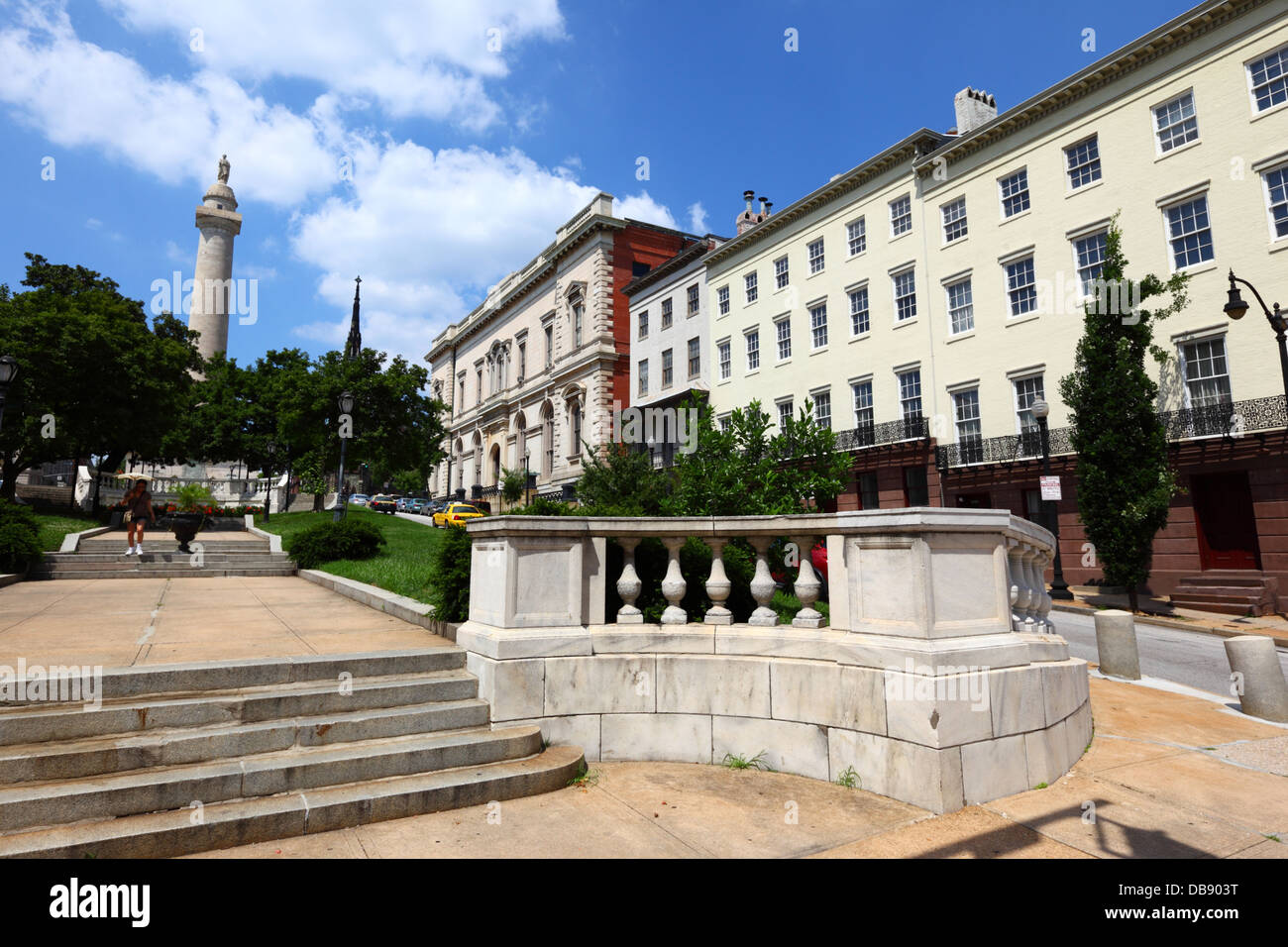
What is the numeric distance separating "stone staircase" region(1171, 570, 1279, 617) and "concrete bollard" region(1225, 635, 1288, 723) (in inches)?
532

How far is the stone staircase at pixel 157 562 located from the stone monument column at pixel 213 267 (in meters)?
47.7

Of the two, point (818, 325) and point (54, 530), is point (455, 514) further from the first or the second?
point (818, 325)

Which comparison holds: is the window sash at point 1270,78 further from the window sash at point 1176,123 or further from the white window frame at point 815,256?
the white window frame at point 815,256

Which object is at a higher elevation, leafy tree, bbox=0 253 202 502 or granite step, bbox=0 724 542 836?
leafy tree, bbox=0 253 202 502

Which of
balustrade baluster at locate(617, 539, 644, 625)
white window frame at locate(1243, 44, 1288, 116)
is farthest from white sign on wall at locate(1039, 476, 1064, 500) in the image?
balustrade baluster at locate(617, 539, 644, 625)

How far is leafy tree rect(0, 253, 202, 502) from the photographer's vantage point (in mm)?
28812

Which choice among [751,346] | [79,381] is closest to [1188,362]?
[751,346]

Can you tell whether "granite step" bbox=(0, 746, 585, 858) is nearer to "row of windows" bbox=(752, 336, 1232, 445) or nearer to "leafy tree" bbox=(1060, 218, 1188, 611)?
"row of windows" bbox=(752, 336, 1232, 445)

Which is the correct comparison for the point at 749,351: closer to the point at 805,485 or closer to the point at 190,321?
the point at 805,485

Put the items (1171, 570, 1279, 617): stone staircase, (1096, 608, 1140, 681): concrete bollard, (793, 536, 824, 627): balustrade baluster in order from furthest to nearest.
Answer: (1171, 570, 1279, 617): stone staircase → (1096, 608, 1140, 681): concrete bollard → (793, 536, 824, 627): balustrade baluster

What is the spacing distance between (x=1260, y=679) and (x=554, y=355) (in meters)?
46.6

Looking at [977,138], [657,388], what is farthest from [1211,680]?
[657,388]

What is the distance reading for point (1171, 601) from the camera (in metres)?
19.5

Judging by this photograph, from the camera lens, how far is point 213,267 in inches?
2365
